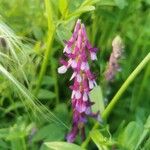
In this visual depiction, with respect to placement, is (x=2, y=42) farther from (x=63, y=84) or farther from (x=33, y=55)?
(x=63, y=84)

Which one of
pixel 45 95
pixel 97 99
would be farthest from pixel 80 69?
pixel 45 95

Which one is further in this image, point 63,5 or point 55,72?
point 55,72

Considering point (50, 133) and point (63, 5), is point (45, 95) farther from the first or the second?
point (63, 5)

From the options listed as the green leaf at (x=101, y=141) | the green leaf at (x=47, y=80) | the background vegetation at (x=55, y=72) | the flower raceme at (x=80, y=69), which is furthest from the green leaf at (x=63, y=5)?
the green leaf at (x=101, y=141)

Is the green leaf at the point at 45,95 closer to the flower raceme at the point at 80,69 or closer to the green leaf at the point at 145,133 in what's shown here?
the flower raceme at the point at 80,69

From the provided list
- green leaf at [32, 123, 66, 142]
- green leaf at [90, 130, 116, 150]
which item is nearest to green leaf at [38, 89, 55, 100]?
green leaf at [32, 123, 66, 142]

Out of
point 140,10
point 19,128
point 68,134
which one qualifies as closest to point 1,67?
point 19,128
